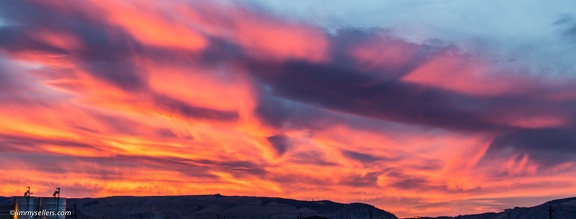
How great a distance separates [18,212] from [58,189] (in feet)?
24.5

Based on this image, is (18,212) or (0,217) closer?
(18,212)

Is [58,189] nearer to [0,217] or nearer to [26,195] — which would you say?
[26,195]

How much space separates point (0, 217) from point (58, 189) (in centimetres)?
4397

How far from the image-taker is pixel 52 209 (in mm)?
101375

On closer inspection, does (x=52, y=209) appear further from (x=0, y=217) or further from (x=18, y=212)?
(x=0, y=217)

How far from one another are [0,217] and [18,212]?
4573 centimetres

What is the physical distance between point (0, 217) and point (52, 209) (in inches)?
1765

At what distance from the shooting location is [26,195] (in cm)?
10075

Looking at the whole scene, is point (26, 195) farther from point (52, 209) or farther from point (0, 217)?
point (0, 217)

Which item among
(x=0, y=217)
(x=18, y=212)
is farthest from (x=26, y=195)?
(x=0, y=217)

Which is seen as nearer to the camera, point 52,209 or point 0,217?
point 52,209

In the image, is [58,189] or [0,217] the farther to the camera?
[0,217]

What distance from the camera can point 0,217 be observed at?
138 m

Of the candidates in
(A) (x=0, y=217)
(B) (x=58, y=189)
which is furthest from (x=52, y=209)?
(A) (x=0, y=217)
